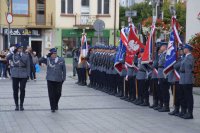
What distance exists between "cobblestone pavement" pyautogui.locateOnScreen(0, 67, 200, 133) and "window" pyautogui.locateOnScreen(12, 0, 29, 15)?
3433cm

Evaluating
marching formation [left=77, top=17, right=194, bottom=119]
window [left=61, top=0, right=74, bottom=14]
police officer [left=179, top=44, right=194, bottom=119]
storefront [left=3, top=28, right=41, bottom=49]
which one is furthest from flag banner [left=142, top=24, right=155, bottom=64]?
window [left=61, top=0, right=74, bottom=14]

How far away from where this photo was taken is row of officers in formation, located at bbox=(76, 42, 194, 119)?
14.1 m

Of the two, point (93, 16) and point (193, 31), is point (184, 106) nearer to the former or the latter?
point (193, 31)

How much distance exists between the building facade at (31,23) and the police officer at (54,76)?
37.0 m

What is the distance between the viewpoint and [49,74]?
50.1 feet

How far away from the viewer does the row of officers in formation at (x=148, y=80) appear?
1409 centimetres

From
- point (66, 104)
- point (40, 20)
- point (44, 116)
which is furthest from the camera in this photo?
point (40, 20)

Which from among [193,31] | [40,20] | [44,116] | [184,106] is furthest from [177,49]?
[40,20]

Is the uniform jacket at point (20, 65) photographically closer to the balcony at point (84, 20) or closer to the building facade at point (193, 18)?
the building facade at point (193, 18)

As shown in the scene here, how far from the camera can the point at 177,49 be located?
1516 cm

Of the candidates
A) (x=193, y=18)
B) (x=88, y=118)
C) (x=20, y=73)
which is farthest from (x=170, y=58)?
(x=193, y=18)

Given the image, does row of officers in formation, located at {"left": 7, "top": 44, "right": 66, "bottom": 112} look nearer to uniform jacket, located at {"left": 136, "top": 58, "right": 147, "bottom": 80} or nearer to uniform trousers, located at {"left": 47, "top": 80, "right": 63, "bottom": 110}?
uniform trousers, located at {"left": 47, "top": 80, "right": 63, "bottom": 110}

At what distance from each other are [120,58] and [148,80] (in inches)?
85.5

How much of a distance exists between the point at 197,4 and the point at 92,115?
45.6 feet
